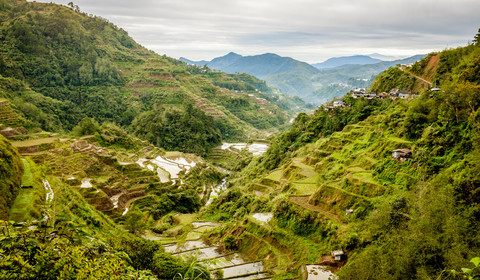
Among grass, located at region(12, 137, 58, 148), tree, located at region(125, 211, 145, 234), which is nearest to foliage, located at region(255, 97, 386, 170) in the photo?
tree, located at region(125, 211, 145, 234)

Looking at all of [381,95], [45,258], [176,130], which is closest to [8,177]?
[45,258]

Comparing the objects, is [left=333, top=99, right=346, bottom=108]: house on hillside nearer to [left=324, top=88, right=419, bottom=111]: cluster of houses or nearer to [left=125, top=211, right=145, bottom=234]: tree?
[left=324, top=88, right=419, bottom=111]: cluster of houses

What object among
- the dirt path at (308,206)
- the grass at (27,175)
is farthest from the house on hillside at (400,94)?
the grass at (27,175)

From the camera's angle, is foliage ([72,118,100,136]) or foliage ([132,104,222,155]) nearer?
foliage ([72,118,100,136])

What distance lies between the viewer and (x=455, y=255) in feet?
29.3

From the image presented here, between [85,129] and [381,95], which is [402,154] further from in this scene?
[85,129]

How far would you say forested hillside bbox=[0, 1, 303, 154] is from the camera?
146ft

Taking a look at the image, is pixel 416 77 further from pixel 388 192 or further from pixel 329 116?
pixel 388 192

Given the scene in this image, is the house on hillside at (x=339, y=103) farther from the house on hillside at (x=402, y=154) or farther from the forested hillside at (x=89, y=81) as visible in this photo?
the forested hillside at (x=89, y=81)

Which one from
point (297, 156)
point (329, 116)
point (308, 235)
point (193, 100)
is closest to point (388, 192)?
point (308, 235)

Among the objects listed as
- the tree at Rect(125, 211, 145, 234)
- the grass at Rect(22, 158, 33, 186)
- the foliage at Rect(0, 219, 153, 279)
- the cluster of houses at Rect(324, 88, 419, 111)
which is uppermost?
the cluster of houses at Rect(324, 88, 419, 111)

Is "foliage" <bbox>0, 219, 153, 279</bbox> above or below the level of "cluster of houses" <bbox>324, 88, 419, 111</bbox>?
below

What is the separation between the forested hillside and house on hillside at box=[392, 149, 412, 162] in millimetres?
37275

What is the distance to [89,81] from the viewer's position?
186 feet
